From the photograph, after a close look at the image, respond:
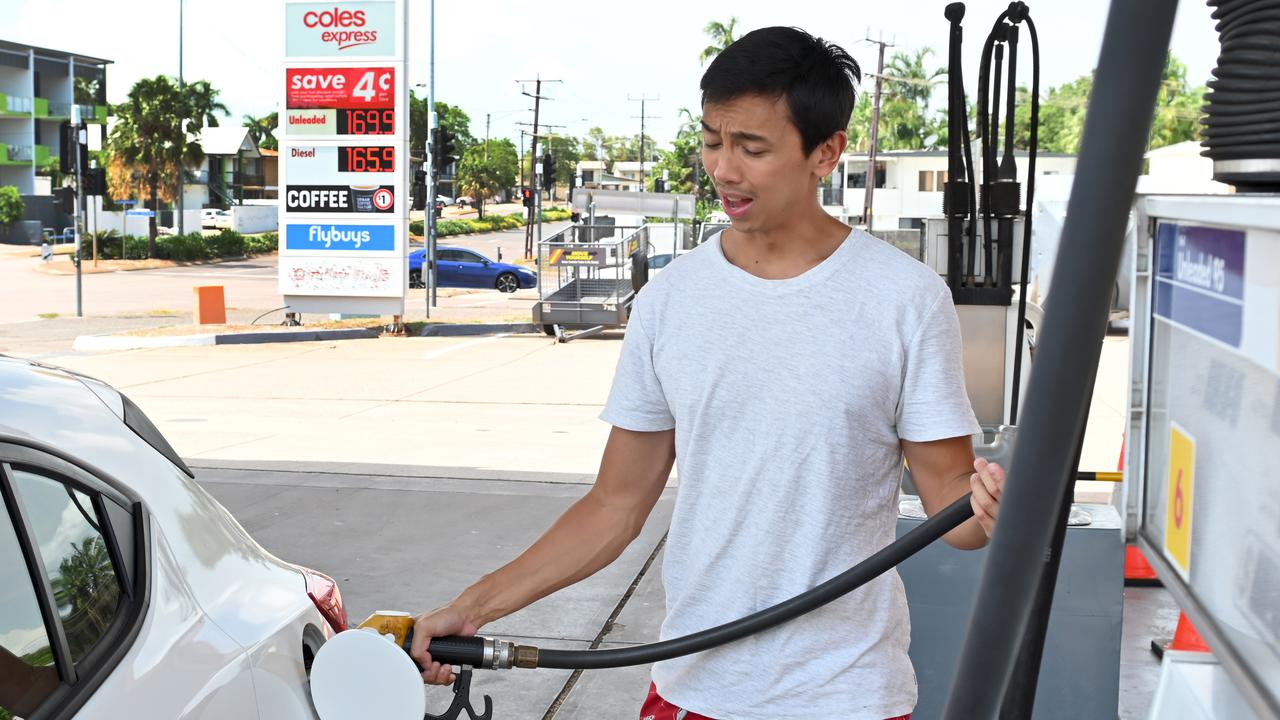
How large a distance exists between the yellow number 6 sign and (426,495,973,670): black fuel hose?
330 millimetres

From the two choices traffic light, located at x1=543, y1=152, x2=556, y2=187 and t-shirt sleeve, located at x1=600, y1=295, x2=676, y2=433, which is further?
traffic light, located at x1=543, y1=152, x2=556, y2=187

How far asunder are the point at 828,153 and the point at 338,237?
20.7 metres

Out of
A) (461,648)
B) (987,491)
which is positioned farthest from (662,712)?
(987,491)

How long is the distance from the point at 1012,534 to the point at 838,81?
5.61ft

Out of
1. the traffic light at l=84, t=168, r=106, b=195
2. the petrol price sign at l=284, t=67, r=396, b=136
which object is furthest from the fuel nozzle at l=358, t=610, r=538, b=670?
the traffic light at l=84, t=168, r=106, b=195

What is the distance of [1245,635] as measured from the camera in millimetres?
1570

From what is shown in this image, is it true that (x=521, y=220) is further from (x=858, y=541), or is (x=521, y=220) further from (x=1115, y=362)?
(x=858, y=541)

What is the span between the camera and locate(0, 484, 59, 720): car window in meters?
2.09

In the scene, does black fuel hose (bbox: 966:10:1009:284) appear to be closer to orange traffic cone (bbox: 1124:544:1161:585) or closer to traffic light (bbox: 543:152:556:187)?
orange traffic cone (bbox: 1124:544:1161:585)

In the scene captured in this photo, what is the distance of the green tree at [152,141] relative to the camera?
5416cm

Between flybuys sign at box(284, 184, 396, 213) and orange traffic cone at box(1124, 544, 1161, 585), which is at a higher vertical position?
flybuys sign at box(284, 184, 396, 213)

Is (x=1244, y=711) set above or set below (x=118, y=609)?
above

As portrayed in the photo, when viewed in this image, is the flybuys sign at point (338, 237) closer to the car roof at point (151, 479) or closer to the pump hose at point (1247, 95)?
the car roof at point (151, 479)

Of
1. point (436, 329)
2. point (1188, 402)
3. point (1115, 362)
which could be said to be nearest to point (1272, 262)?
point (1188, 402)
